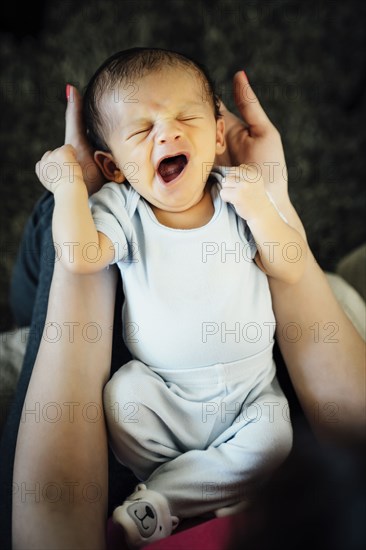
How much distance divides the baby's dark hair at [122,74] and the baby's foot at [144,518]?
24.2 inches

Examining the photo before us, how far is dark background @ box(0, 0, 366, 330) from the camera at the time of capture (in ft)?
7.83

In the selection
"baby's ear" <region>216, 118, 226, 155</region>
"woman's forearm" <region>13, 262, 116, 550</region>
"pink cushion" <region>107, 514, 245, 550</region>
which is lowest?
"pink cushion" <region>107, 514, 245, 550</region>

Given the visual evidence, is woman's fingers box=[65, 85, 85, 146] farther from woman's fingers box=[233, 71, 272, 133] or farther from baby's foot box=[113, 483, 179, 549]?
baby's foot box=[113, 483, 179, 549]

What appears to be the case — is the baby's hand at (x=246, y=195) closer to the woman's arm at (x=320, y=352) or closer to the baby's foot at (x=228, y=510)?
the woman's arm at (x=320, y=352)

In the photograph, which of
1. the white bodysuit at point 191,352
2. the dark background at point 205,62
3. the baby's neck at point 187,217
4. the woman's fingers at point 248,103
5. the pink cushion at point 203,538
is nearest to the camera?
the pink cushion at point 203,538

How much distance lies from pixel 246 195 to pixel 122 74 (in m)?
0.31

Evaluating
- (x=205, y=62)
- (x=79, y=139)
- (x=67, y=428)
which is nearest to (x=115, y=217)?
(x=79, y=139)

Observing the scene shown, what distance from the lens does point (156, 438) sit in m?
0.99

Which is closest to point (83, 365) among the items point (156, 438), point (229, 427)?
point (156, 438)

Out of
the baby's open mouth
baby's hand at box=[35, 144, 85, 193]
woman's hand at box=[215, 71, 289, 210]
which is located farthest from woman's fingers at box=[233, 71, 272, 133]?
baby's hand at box=[35, 144, 85, 193]

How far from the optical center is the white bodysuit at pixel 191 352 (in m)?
0.98

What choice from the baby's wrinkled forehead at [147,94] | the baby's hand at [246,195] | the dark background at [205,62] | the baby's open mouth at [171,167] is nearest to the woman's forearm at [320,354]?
the baby's hand at [246,195]

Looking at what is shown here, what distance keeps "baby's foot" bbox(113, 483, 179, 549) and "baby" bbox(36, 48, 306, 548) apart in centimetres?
4

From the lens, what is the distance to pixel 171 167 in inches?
42.0
